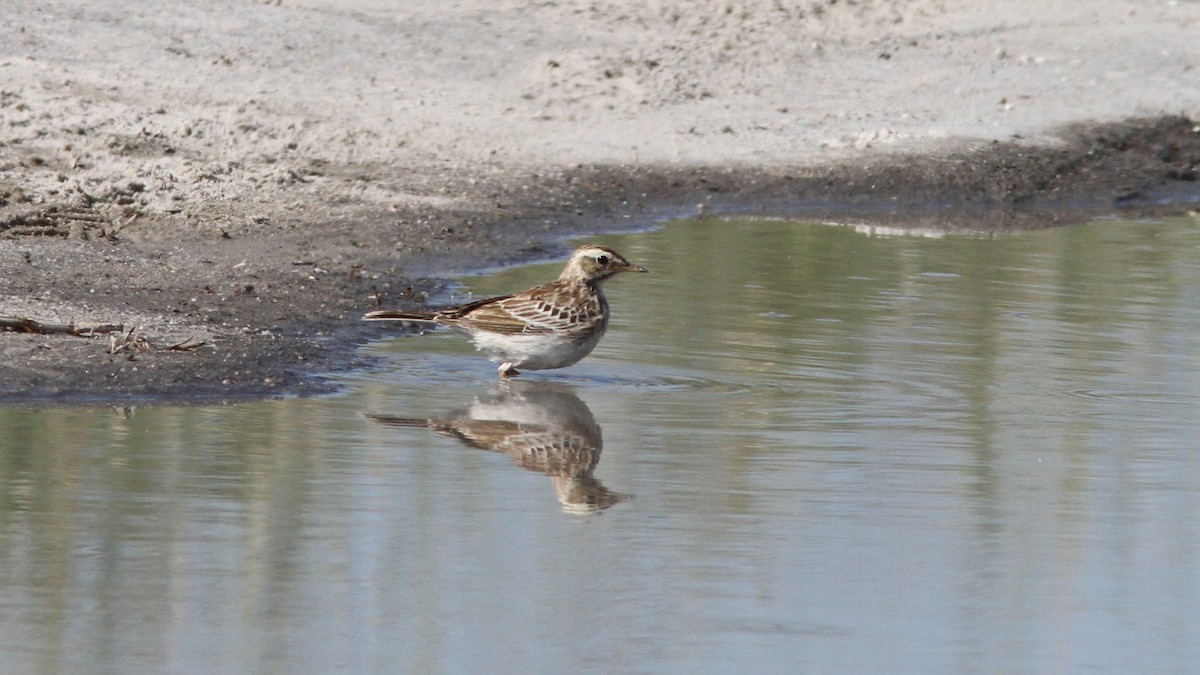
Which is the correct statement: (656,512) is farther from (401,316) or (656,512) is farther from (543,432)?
(401,316)

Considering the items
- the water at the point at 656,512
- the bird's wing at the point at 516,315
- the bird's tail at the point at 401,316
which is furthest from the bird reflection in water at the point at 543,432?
the bird's tail at the point at 401,316

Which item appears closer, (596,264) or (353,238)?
(596,264)

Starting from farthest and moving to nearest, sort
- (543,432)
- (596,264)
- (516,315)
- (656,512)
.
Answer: (596,264) < (516,315) < (543,432) < (656,512)

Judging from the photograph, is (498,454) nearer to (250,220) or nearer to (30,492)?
(30,492)

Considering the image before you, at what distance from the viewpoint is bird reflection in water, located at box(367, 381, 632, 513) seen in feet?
23.6

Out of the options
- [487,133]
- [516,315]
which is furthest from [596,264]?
[487,133]

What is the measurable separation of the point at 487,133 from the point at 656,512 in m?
10.1

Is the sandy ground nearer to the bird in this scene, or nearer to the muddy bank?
the muddy bank

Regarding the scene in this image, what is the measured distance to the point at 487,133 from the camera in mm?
16594

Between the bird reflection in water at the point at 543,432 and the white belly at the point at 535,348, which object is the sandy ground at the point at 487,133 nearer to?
the white belly at the point at 535,348

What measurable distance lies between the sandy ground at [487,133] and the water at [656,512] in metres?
1.72

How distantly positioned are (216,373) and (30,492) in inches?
83.9

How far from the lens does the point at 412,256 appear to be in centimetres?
1290

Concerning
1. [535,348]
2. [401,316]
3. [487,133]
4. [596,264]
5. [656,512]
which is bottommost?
[656,512]
